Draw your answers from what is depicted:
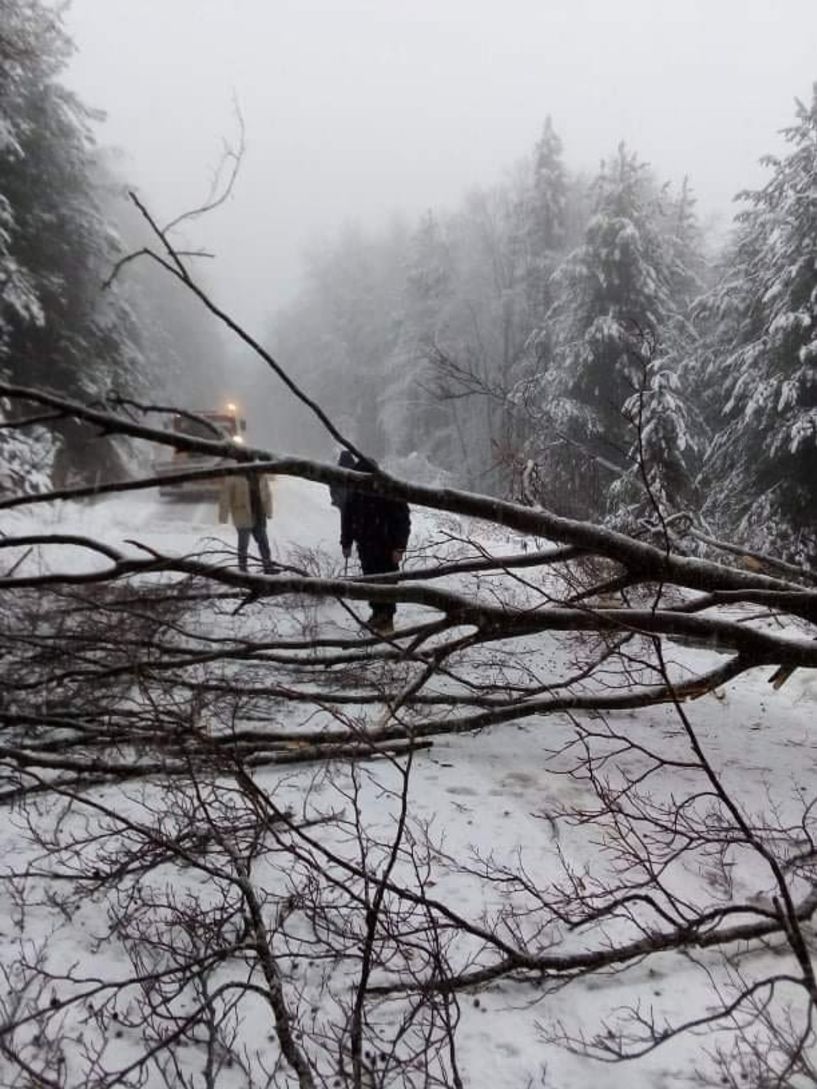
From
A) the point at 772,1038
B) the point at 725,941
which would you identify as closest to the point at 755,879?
the point at 725,941

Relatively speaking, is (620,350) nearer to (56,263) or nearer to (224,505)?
(224,505)

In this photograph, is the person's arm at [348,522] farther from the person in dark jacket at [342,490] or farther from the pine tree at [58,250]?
the pine tree at [58,250]

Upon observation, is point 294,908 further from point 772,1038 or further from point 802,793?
point 802,793

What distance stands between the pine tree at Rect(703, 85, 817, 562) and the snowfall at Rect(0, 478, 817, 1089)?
5.19m

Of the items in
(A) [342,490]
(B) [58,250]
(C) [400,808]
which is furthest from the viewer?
(B) [58,250]

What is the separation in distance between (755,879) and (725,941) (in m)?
0.73

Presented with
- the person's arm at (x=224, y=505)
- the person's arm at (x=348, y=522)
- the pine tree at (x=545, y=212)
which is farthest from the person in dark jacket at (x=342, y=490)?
the pine tree at (x=545, y=212)

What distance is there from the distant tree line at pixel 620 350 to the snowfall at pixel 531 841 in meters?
1.55

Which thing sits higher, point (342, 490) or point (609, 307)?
point (609, 307)

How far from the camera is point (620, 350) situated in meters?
16.2

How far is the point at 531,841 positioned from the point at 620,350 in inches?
585

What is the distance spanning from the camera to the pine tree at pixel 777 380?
10203mm

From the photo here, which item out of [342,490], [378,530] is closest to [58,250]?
[342,490]

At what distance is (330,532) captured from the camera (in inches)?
524
